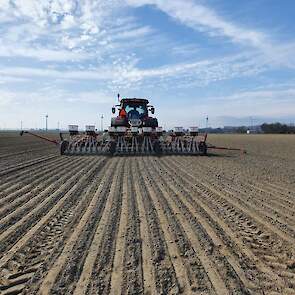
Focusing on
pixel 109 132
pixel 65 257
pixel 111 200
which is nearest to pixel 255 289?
pixel 65 257

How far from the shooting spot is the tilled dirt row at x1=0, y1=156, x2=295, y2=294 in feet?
13.8

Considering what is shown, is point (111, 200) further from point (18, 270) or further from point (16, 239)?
point (18, 270)

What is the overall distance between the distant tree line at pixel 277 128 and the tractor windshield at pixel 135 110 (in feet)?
249

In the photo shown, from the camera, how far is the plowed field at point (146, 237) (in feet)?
13.8

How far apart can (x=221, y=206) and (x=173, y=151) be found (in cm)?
1235

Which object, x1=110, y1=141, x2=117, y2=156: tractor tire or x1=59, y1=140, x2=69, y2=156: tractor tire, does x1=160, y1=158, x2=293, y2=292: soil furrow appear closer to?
x1=110, y1=141, x2=117, y2=156: tractor tire

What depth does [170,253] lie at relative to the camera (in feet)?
16.5

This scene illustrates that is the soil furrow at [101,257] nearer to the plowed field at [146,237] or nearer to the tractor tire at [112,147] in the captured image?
the plowed field at [146,237]

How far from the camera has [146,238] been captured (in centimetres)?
563

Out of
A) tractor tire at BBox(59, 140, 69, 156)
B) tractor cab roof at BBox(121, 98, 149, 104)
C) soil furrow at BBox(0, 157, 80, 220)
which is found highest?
tractor cab roof at BBox(121, 98, 149, 104)

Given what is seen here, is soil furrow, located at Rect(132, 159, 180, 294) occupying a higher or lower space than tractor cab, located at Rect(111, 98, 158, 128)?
lower

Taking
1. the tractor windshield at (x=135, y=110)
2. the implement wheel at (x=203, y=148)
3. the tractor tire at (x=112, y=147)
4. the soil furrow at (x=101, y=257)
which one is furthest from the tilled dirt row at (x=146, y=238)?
the tractor windshield at (x=135, y=110)

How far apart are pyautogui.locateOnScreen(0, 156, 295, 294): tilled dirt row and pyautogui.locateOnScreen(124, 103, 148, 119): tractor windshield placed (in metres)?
12.0

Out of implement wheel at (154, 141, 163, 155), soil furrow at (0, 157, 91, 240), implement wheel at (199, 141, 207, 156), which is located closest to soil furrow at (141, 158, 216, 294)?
soil furrow at (0, 157, 91, 240)
